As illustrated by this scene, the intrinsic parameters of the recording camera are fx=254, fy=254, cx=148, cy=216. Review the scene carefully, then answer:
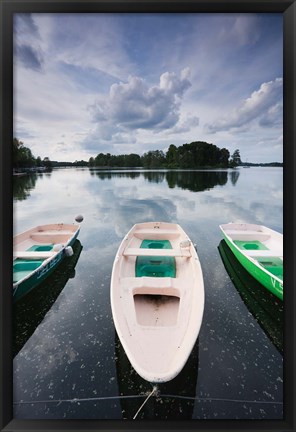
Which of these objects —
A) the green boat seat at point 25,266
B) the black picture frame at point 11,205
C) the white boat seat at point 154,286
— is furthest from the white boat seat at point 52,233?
the black picture frame at point 11,205

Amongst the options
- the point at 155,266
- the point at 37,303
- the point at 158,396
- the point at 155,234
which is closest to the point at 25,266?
the point at 37,303

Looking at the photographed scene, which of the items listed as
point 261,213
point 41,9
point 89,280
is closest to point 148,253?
point 89,280

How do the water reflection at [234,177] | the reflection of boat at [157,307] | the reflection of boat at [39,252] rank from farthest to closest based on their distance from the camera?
1. the water reflection at [234,177]
2. the reflection of boat at [39,252]
3. the reflection of boat at [157,307]

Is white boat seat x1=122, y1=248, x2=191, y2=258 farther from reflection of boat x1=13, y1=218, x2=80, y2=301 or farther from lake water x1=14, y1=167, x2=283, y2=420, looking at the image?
reflection of boat x1=13, y1=218, x2=80, y2=301

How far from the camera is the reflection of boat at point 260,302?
87.7 inches

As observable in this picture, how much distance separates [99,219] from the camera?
634cm

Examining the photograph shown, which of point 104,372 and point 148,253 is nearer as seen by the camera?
point 104,372

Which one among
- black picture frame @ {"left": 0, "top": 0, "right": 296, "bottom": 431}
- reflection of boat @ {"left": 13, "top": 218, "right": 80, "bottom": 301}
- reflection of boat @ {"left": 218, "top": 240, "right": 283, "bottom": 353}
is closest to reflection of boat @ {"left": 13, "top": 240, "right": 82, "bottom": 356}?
reflection of boat @ {"left": 13, "top": 218, "right": 80, "bottom": 301}

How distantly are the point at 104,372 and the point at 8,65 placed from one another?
1.86 m

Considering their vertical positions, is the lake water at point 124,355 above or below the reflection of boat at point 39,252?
below

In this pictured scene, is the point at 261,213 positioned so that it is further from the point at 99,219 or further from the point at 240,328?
the point at 240,328

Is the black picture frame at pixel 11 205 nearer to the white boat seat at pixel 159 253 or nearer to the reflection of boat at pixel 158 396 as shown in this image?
the reflection of boat at pixel 158 396

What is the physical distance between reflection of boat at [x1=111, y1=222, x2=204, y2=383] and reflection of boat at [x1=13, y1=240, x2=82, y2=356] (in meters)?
0.85

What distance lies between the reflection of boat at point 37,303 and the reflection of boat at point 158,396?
2.82ft
